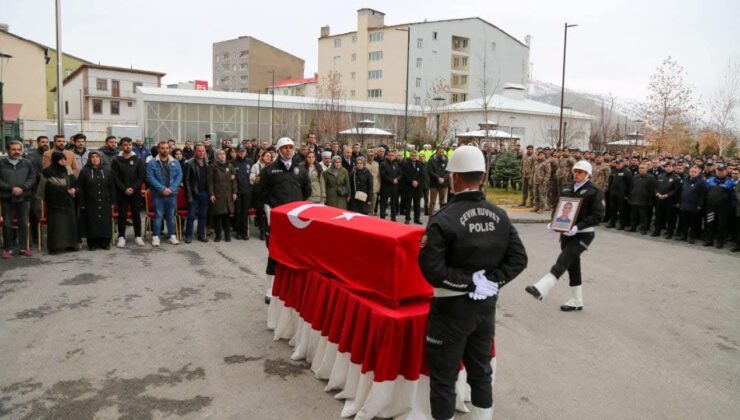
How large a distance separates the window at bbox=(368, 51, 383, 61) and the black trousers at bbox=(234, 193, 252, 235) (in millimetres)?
63411

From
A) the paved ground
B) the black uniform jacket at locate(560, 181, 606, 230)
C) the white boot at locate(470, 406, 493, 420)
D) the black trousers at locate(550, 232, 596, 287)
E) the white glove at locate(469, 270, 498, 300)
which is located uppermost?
the black uniform jacket at locate(560, 181, 606, 230)

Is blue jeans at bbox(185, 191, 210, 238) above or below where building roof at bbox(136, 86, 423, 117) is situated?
below


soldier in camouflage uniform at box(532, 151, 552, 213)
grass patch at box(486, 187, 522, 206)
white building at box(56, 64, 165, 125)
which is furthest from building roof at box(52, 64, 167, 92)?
soldier in camouflage uniform at box(532, 151, 552, 213)

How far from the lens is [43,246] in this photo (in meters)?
11.2

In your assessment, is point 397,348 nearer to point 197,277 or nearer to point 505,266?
point 505,266

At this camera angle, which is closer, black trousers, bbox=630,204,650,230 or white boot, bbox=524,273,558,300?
white boot, bbox=524,273,558,300

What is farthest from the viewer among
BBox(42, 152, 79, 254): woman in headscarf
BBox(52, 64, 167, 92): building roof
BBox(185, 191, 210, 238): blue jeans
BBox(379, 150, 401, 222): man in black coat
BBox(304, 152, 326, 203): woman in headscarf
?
BBox(52, 64, 167, 92): building roof

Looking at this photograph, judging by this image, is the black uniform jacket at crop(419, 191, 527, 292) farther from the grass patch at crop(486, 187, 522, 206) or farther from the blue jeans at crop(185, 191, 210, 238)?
the grass patch at crop(486, 187, 522, 206)

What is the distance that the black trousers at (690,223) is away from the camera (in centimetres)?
1402

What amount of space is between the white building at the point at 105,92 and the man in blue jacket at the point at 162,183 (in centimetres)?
6383

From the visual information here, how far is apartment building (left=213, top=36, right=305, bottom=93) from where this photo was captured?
307 feet

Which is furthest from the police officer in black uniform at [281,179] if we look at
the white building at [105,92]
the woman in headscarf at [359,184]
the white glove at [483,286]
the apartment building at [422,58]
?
the white building at [105,92]

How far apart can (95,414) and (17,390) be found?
0.95 metres

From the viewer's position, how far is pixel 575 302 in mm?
7777
